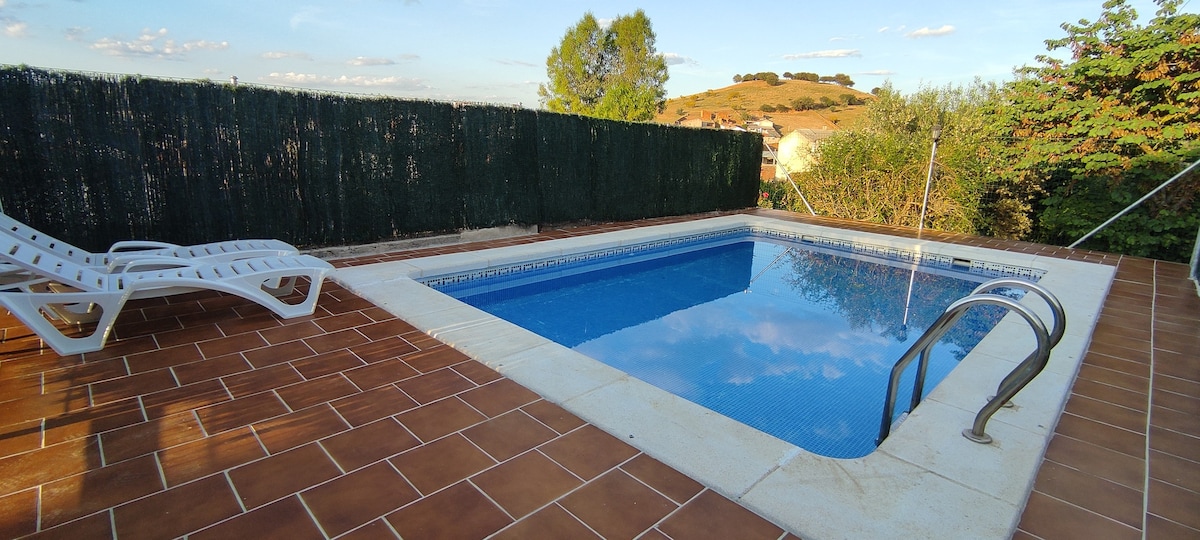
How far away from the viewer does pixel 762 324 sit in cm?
572

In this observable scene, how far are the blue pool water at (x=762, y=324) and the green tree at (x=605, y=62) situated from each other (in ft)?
88.7

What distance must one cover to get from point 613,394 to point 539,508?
104 cm

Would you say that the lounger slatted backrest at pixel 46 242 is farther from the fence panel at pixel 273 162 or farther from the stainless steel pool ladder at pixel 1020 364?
the stainless steel pool ladder at pixel 1020 364

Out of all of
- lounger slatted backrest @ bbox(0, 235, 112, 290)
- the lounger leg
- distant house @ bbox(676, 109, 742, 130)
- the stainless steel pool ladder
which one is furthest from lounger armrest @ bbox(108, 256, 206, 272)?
distant house @ bbox(676, 109, 742, 130)

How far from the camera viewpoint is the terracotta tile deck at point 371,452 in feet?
6.57

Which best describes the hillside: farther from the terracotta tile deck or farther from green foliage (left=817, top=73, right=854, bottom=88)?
the terracotta tile deck

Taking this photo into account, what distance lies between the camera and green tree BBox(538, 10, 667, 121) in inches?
1334

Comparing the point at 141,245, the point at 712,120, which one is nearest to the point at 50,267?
the point at 141,245

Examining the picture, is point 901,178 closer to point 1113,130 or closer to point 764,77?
point 1113,130

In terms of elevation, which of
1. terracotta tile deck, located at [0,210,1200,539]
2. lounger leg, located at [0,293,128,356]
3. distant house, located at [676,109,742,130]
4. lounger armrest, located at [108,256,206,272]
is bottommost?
terracotta tile deck, located at [0,210,1200,539]

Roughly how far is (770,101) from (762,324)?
5948 centimetres

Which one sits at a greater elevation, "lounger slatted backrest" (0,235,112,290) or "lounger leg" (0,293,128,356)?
"lounger slatted backrest" (0,235,112,290)

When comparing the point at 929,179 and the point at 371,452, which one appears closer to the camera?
the point at 371,452

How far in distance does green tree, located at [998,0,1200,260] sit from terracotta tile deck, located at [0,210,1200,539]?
6.66 meters
